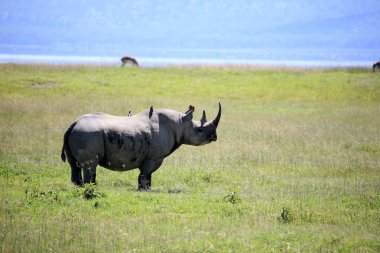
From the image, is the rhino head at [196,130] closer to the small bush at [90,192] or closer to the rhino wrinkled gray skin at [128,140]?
the rhino wrinkled gray skin at [128,140]

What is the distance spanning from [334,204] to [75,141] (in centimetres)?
527

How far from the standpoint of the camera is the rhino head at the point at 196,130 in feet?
55.0

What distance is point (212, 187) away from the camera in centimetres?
1648

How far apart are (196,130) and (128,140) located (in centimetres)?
205

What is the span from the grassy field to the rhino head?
1004 mm

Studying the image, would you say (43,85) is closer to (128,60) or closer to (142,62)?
(128,60)

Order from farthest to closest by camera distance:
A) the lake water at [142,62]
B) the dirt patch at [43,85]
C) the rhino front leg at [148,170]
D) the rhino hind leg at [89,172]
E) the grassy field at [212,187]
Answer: the lake water at [142,62], the dirt patch at [43,85], the rhino front leg at [148,170], the rhino hind leg at [89,172], the grassy field at [212,187]

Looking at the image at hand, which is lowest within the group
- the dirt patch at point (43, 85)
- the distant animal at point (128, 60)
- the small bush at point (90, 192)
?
the small bush at point (90, 192)

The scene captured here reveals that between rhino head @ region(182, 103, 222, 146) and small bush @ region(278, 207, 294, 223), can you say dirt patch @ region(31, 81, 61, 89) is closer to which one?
rhino head @ region(182, 103, 222, 146)

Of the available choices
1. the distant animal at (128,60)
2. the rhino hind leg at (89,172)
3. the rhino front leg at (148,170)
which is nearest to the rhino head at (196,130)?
the rhino front leg at (148,170)

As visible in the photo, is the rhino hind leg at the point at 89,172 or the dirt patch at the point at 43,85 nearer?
the rhino hind leg at the point at 89,172

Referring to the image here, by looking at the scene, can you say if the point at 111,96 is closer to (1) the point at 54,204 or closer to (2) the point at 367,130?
(2) the point at 367,130

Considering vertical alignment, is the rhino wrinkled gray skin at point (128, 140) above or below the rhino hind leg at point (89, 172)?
above

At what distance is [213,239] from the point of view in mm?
11297
